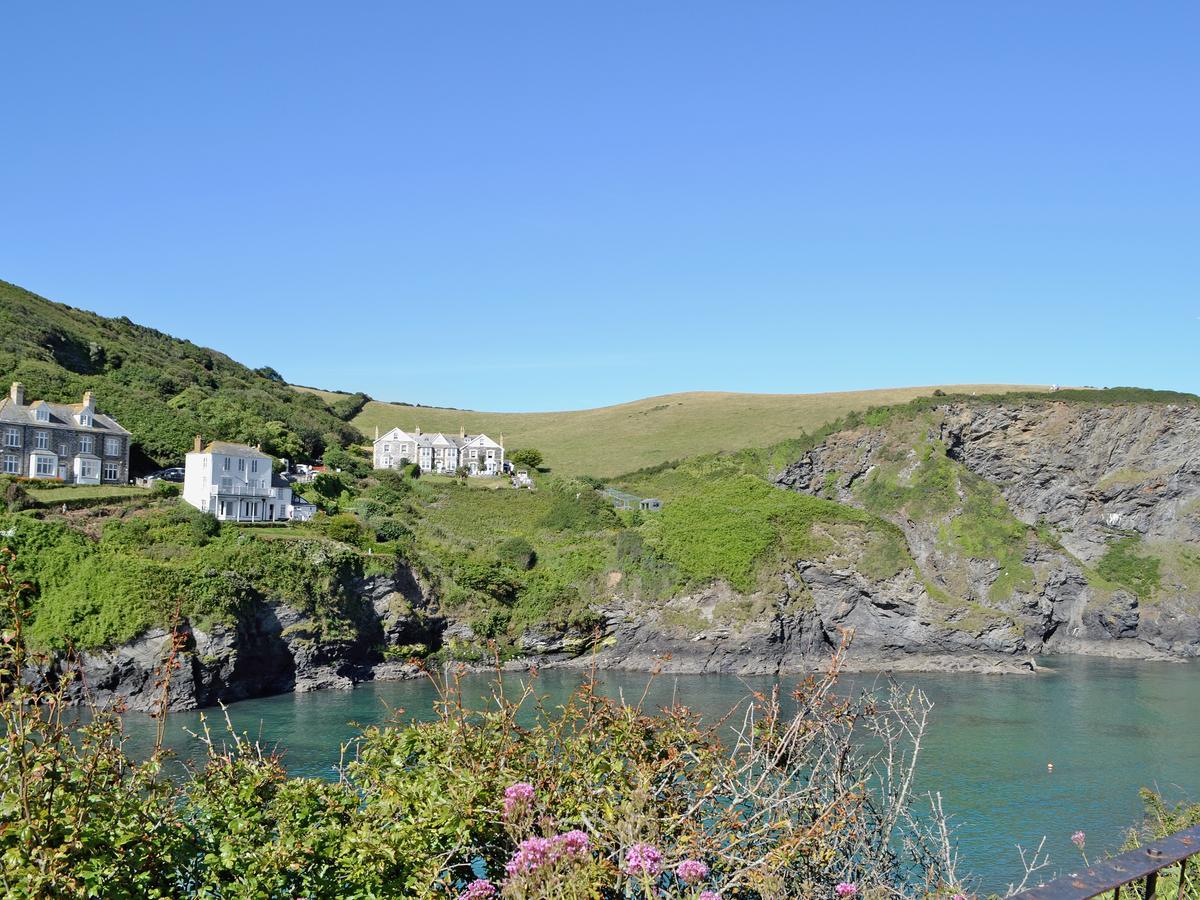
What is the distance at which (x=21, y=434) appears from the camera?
54.7 metres

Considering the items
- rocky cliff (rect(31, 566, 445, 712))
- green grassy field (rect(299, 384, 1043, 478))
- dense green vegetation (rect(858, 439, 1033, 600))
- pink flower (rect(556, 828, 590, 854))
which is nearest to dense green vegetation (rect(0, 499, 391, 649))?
rocky cliff (rect(31, 566, 445, 712))

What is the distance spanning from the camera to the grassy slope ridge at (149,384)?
67938 millimetres

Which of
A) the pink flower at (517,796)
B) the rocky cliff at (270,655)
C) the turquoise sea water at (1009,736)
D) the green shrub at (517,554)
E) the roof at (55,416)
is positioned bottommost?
the turquoise sea water at (1009,736)

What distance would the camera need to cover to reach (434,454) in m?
89.9

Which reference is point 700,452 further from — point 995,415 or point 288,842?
point 288,842

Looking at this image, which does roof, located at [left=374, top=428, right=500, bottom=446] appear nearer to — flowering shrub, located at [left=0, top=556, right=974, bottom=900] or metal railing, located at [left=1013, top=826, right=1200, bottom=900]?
flowering shrub, located at [left=0, top=556, right=974, bottom=900]

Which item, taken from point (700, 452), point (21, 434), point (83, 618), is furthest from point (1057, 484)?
point (21, 434)

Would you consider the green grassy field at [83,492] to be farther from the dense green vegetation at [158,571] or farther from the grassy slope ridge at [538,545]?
the dense green vegetation at [158,571]

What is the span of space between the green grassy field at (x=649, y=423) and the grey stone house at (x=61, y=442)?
47.0 m

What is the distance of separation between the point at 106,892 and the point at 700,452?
9406 cm

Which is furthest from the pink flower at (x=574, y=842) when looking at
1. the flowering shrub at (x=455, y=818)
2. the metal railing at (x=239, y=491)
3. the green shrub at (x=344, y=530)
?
the metal railing at (x=239, y=491)

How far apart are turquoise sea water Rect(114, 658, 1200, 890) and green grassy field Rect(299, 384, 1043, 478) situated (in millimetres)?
45694

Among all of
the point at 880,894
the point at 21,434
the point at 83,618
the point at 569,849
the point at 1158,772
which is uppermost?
the point at 21,434

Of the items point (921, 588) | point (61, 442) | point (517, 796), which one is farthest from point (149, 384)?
point (517, 796)
